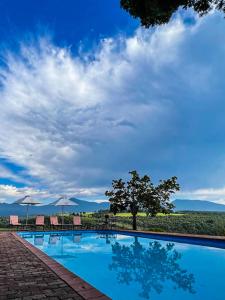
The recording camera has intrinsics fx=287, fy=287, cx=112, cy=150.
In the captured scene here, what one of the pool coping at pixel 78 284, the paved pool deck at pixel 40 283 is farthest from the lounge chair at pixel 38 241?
the pool coping at pixel 78 284

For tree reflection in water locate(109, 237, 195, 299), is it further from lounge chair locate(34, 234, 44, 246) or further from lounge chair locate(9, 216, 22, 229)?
lounge chair locate(9, 216, 22, 229)

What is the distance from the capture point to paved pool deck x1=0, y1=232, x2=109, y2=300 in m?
4.42

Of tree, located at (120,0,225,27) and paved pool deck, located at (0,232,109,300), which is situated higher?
tree, located at (120,0,225,27)

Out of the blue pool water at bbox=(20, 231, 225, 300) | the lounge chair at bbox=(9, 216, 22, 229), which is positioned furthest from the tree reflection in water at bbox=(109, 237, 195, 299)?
the lounge chair at bbox=(9, 216, 22, 229)

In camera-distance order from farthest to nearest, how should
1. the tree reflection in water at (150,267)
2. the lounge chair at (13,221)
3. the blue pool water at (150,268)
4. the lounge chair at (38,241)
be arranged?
the lounge chair at (13,221) → the lounge chair at (38,241) → the tree reflection in water at (150,267) → the blue pool water at (150,268)

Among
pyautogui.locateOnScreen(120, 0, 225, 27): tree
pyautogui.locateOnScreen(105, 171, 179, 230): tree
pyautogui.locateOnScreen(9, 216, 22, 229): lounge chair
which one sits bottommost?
pyautogui.locateOnScreen(9, 216, 22, 229): lounge chair

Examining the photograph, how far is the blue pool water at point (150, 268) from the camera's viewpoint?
6.84 metres

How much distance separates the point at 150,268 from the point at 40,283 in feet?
18.5

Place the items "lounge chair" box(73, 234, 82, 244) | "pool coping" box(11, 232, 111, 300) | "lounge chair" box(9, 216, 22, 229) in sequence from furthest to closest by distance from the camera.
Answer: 1. "lounge chair" box(9, 216, 22, 229)
2. "lounge chair" box(73, 234, 82, 244)
3. "pool coping" box(11, 232, 111, 300)

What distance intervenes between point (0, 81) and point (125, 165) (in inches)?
503

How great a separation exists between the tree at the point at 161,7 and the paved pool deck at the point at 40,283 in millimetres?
4944

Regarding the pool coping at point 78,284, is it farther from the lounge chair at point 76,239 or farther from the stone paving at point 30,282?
the lounge chair at point 76,239

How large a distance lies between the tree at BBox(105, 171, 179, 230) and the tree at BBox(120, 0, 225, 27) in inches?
588

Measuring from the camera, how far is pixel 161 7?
5.22m
